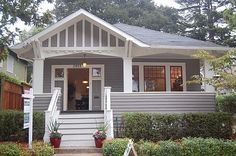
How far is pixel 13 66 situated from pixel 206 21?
19524 mm

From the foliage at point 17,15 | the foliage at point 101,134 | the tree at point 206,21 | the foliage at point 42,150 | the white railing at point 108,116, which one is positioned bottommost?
the foliage at point 42,150

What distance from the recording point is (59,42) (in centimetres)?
1516

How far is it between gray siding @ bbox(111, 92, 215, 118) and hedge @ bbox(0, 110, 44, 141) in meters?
3.13

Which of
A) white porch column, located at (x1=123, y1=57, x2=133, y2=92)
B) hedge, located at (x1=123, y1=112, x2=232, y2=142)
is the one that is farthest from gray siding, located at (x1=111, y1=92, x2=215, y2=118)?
hedge, located at (x1=123, y1=112, x2=232, y2=142)

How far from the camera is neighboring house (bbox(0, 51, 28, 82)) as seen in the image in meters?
26.8

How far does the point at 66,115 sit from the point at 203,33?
24.3m

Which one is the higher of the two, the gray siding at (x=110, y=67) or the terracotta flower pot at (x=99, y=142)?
the gray siding at (x=110, y=67)

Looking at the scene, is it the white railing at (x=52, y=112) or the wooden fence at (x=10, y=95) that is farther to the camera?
the wooden fence at (x=10, y=95)

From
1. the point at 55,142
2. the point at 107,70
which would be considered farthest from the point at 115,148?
the point at 107,70

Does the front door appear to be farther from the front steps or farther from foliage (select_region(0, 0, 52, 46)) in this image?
foliage (select_region(0, 0, 52, 46))

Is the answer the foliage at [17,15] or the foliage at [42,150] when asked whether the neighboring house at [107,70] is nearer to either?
the foliage at [42,150]

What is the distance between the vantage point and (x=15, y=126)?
483 inches

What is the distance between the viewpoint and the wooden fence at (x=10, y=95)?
14.2 meters

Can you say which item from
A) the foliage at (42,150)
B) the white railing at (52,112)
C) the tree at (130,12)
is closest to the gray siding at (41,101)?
the white railing at (52,112)
